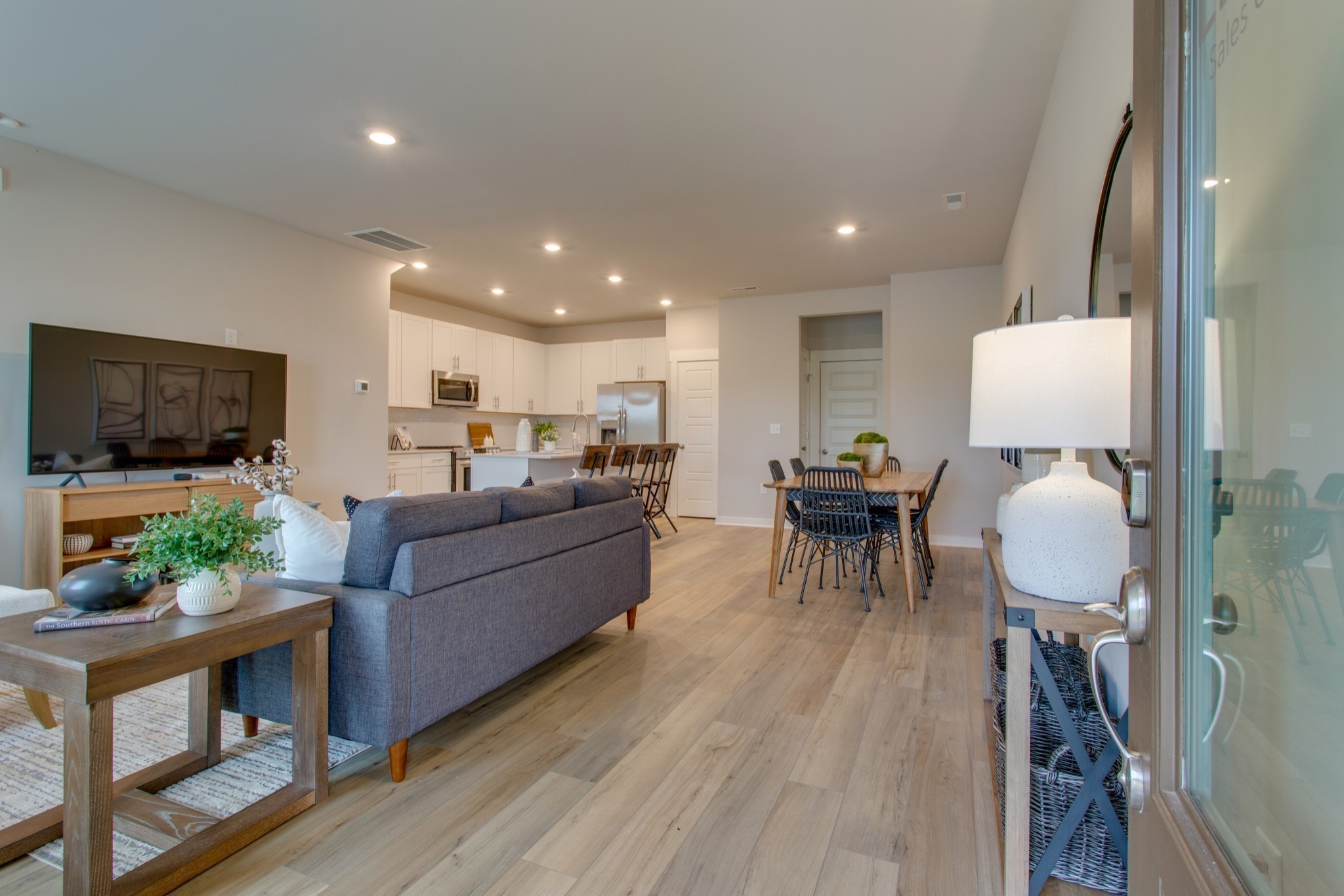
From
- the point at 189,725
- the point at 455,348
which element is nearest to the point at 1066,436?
the point at 189,725

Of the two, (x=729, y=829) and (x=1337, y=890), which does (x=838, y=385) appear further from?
(x=1337, y=890)

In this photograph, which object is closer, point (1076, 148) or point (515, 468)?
point (1076, 148)

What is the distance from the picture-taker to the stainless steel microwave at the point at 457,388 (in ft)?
22.4

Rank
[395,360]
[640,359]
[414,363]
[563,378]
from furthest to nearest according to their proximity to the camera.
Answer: [563,378]
[640,359]
[414,363]
[395,360]

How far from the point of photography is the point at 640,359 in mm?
7984

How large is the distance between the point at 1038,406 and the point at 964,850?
113 cm

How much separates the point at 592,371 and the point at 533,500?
232 inches

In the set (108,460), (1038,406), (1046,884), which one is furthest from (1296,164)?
(108,460)

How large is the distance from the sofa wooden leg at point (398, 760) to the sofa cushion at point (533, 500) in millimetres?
801

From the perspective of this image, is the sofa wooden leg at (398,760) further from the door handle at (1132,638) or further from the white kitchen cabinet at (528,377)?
Result: the white kitchen cabinet at (528,377)

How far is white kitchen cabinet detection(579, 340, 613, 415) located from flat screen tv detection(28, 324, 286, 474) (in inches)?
162

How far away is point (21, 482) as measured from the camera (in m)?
3.43

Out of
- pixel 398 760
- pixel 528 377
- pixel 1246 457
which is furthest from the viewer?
pixel 528 377

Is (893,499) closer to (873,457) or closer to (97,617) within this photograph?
(873,457)
